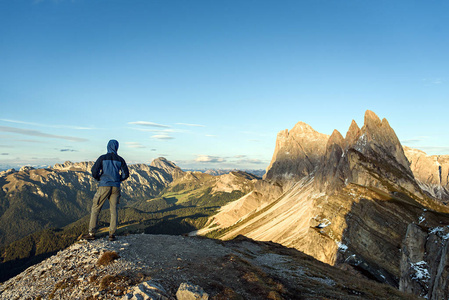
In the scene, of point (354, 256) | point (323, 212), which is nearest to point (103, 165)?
point (354, 256)

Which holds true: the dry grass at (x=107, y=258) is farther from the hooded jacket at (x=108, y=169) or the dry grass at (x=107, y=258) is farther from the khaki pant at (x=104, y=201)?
the hooded jacket at (x=108, y=169)

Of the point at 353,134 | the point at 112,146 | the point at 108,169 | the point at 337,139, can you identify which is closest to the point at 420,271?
the point at 108,169

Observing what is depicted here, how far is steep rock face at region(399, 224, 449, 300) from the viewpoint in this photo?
31.1 m

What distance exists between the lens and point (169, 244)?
22.9 meters

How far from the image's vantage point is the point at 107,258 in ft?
48.2

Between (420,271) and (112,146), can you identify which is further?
(420,271)

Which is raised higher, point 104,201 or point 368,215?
point 104,201

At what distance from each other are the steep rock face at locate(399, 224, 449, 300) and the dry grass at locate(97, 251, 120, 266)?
1485 inches

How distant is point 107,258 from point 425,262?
161 ft

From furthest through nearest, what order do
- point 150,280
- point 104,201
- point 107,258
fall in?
point 104,201
point 107,258
point 150,280

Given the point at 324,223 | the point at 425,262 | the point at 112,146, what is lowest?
the point at 324,223

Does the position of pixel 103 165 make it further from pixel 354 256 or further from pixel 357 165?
pixel 357 165

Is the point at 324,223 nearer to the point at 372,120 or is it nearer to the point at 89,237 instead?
the point at 89,237

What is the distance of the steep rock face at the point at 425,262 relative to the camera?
31109 mm
